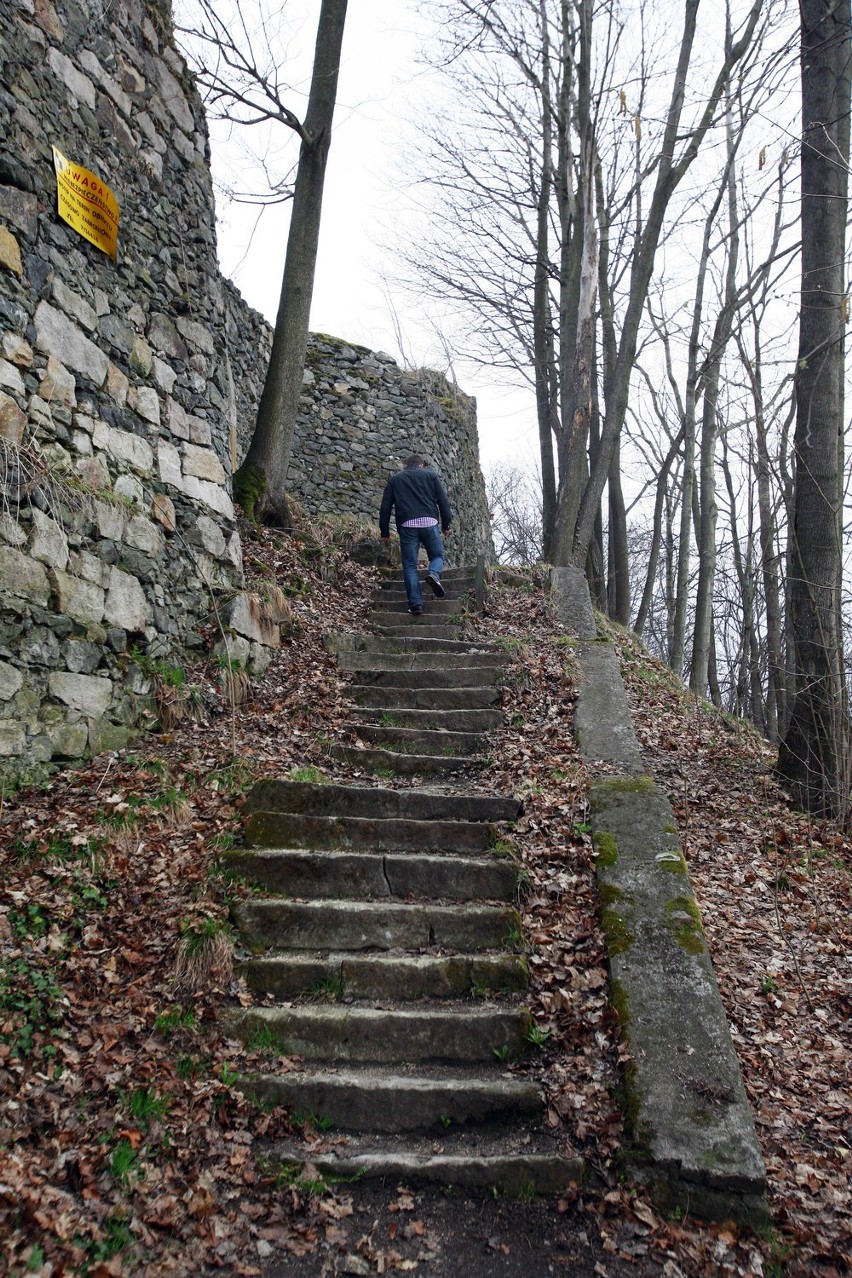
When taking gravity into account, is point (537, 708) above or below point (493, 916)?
above

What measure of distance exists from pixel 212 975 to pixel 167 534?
11.6 feet

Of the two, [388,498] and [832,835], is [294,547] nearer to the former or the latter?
[388,498]

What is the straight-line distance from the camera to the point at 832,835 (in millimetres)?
5152

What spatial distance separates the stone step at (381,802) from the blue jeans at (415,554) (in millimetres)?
3882

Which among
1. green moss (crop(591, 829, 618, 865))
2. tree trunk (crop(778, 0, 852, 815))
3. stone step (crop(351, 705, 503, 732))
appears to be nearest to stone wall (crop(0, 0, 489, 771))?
stone step (crop(351, 705, 503, 732))

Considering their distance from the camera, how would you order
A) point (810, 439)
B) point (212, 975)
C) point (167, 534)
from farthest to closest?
point (167, 534) → point (810, 439) → point (212, 975)

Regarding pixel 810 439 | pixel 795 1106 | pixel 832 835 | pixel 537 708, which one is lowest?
pixel 795 1106

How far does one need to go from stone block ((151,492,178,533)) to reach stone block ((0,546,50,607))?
55.5 inches

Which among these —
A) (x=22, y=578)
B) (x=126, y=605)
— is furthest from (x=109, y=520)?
(x=22, y=578)

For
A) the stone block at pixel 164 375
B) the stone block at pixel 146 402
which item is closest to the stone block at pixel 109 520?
Answer: the stone block at pixel 146 402

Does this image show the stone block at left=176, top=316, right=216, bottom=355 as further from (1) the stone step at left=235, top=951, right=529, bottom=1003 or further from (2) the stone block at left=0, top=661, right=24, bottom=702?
(1) the stone step at left=235, top=951, right=529, bottom=1003

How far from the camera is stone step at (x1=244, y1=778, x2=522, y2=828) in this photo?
192 inches

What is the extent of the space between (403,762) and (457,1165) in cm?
301

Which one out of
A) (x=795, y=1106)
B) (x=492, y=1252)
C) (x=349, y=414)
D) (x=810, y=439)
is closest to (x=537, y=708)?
(x=810, y=439)
